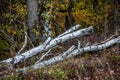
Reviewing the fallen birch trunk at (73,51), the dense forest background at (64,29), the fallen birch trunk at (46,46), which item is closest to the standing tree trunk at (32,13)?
the dense forest background at (64,29)

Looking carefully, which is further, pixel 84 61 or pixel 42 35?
pixel 42 35

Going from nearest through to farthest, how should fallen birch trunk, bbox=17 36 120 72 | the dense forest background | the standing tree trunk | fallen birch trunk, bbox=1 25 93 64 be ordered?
the dense forest background → fallen birch trunk, bbox=1 25 93 64 → fallen birch trunk, bbox=17 36 120 72 → the standing tree trunk

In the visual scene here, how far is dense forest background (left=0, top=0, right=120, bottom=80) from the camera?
7.64 m

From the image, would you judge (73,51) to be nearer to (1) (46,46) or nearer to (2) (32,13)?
(1) (46,46)

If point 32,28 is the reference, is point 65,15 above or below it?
below

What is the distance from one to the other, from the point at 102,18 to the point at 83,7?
2025mm

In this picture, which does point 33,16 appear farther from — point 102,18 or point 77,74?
point 102,18

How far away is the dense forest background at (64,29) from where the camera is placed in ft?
25.1

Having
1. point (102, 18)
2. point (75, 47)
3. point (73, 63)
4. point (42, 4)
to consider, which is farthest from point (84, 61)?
point (102, 18)

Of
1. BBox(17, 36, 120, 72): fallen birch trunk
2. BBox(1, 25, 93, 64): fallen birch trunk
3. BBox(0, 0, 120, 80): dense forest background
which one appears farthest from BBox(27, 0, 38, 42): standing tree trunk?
BBox(17, 36, 120, 72): fallen birch trunk

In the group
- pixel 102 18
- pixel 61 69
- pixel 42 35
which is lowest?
pixel 102 18

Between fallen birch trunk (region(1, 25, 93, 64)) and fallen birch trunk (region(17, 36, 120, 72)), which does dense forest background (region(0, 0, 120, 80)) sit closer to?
fallen birch trunk (region(17, 36, 120, 72))

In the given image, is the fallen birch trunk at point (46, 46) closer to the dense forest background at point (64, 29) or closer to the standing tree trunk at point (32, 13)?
the dense forest background at point (64, 29)

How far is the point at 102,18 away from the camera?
2294 centimetres
